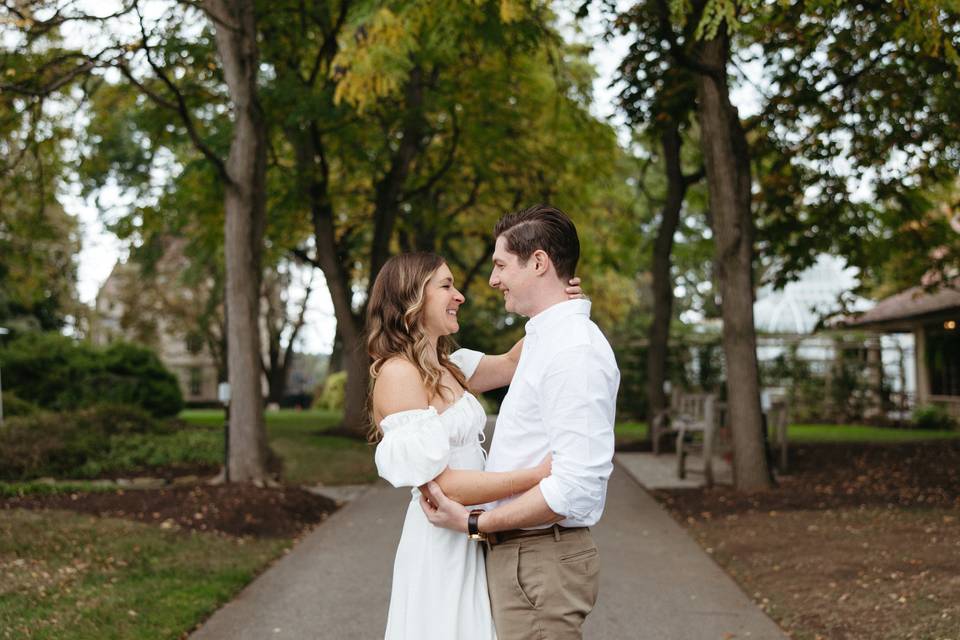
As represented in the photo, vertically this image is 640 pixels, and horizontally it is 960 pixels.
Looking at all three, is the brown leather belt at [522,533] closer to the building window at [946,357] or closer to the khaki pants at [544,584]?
the khaki pants at [544,584]

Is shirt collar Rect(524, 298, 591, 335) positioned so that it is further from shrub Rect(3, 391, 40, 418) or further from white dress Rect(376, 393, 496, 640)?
shrub Rect(3, 391, 40, 418)

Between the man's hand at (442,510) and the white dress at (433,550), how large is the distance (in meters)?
0.05

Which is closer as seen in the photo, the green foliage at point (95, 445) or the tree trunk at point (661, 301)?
the green foliage at point (95, 445)

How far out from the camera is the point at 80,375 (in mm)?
21406

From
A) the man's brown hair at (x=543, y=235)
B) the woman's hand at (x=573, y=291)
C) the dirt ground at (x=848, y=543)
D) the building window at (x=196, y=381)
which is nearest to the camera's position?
the man's brown hair at (x=543, y=235)

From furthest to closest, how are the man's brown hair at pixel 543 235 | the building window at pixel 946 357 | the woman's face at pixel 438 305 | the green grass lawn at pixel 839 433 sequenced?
the building window at pixel 946 357 → the green grass lawn at pixel 839 433 → the woman's face at pixel 438 305 → the man's brown hair at pixel 543 235

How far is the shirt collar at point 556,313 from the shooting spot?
3141 millimetres

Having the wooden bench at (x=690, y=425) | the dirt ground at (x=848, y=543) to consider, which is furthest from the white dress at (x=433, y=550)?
the wooden bench at (x=690, y=425)

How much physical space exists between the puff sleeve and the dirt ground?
3.95m

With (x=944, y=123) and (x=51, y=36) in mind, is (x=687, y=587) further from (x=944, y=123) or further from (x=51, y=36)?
(x=51, y=36)

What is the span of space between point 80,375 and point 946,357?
2151 centimetres

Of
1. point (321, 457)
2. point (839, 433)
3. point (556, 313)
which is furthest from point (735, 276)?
point (839, 433)

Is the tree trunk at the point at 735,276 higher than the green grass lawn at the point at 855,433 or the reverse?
higher

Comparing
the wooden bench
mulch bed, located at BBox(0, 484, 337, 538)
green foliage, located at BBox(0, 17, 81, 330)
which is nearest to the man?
mulch bed, located at BBox(0, 484, 337, 538)
